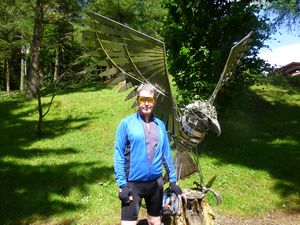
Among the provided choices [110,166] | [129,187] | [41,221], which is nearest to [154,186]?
[129,187]

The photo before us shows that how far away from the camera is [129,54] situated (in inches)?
156

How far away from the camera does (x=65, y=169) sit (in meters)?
7.79

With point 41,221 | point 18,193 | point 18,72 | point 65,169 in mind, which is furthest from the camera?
point 18,72

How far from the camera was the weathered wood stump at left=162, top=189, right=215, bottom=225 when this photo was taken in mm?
4680

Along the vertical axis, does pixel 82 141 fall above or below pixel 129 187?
below

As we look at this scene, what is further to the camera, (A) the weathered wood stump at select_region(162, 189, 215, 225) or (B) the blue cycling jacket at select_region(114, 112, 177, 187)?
(A) the weathered wood stump at select_region(162, 189, 215, 225)

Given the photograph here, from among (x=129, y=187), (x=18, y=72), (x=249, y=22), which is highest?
(x=249, y=22)

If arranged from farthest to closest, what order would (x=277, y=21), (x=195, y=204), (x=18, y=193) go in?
(x=277, y=21)
(x=18, y=193)
(x=195, y=204)

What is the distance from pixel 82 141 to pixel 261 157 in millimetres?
4479

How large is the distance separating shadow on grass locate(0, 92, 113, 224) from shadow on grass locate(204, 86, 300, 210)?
3.16m

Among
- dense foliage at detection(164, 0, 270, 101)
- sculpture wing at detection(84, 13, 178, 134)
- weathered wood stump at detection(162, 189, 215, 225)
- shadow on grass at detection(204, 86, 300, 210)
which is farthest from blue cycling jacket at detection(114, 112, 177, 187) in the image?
dense foliage at detection(164, 0, 270, 101)

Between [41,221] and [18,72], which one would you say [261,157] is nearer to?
[41,221]

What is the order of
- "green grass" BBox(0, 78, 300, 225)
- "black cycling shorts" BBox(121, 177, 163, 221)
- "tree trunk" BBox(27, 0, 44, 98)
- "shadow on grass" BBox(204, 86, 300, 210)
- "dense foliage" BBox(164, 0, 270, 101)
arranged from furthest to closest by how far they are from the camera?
"tree trunk" BBox(27, 0, 44, 98) < "dense foliage" BBox(164, 0, 270, 101) < "shadow on grass" BBox(204, 86, 300, 210) < "green grass" BBox(0, 78, 300, 225) < "black cycling shorts" BBox(121, 177, 163, 221)

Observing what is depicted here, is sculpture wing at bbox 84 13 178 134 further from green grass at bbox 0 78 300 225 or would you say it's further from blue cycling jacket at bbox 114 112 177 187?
green grass at bbox 0 78 300 225
